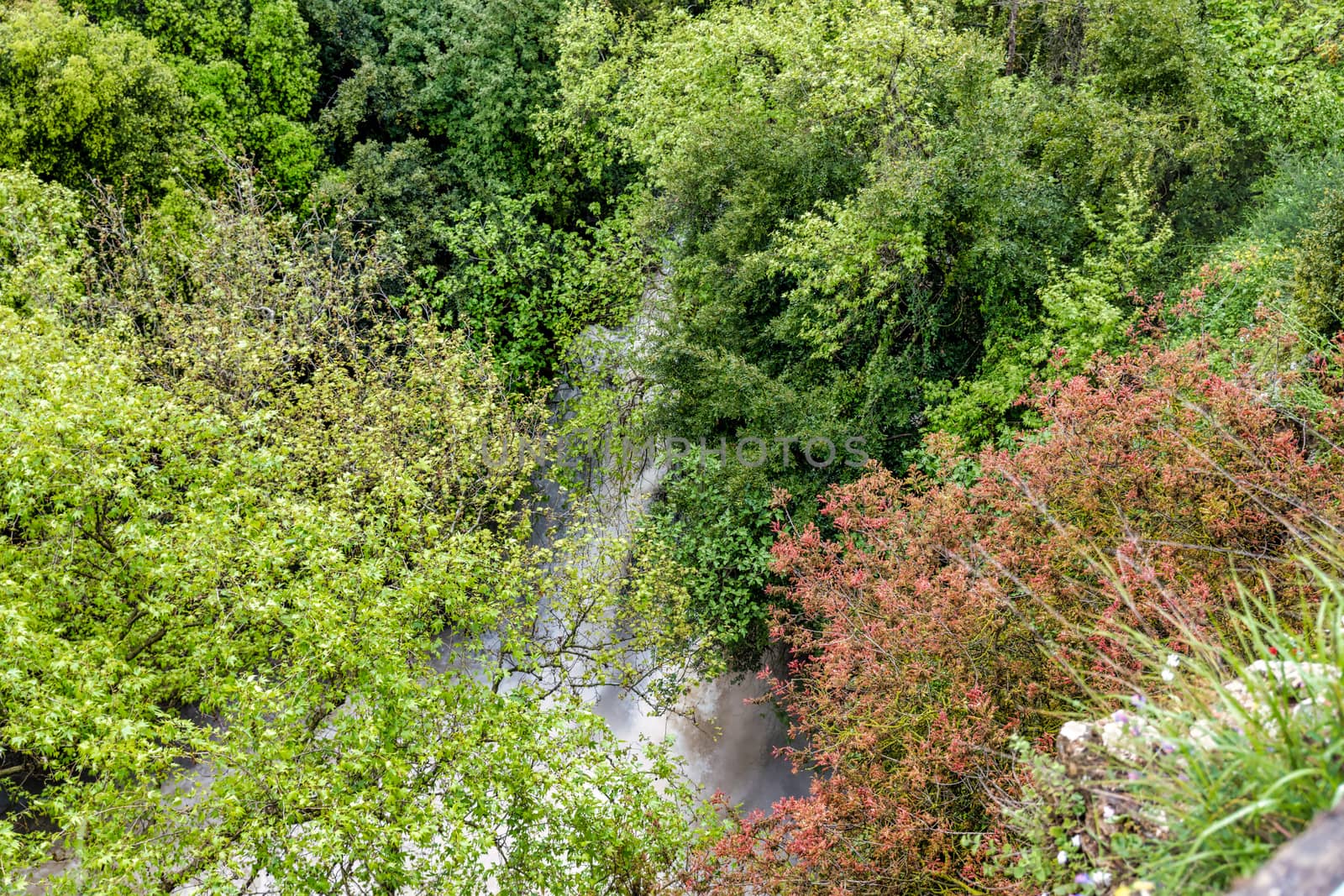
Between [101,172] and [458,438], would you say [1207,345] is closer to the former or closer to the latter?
[458,438]

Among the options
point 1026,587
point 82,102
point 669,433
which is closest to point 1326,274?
point 1026,587

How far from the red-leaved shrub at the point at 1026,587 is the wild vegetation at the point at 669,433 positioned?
7 centimetres

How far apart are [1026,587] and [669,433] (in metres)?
8.91

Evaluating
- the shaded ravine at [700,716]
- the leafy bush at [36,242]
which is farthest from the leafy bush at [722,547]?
the leafy bush at [36,242]

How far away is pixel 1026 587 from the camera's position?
7.27 m

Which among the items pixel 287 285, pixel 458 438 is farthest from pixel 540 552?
pixel 287 285

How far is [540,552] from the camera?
12367mm

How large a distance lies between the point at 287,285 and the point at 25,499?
8.11m

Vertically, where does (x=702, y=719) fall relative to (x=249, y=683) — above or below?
below

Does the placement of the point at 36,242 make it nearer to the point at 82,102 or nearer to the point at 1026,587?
the point at 82,102

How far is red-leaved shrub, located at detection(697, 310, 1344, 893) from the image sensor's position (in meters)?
7.33

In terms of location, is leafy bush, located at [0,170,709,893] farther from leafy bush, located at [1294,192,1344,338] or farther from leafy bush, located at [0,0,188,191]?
leafy bush, located at [1294,192,1344,338]

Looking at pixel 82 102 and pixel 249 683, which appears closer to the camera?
pixel 249 683

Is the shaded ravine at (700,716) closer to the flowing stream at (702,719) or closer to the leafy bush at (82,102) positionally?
the flowing stream at (702,719)
